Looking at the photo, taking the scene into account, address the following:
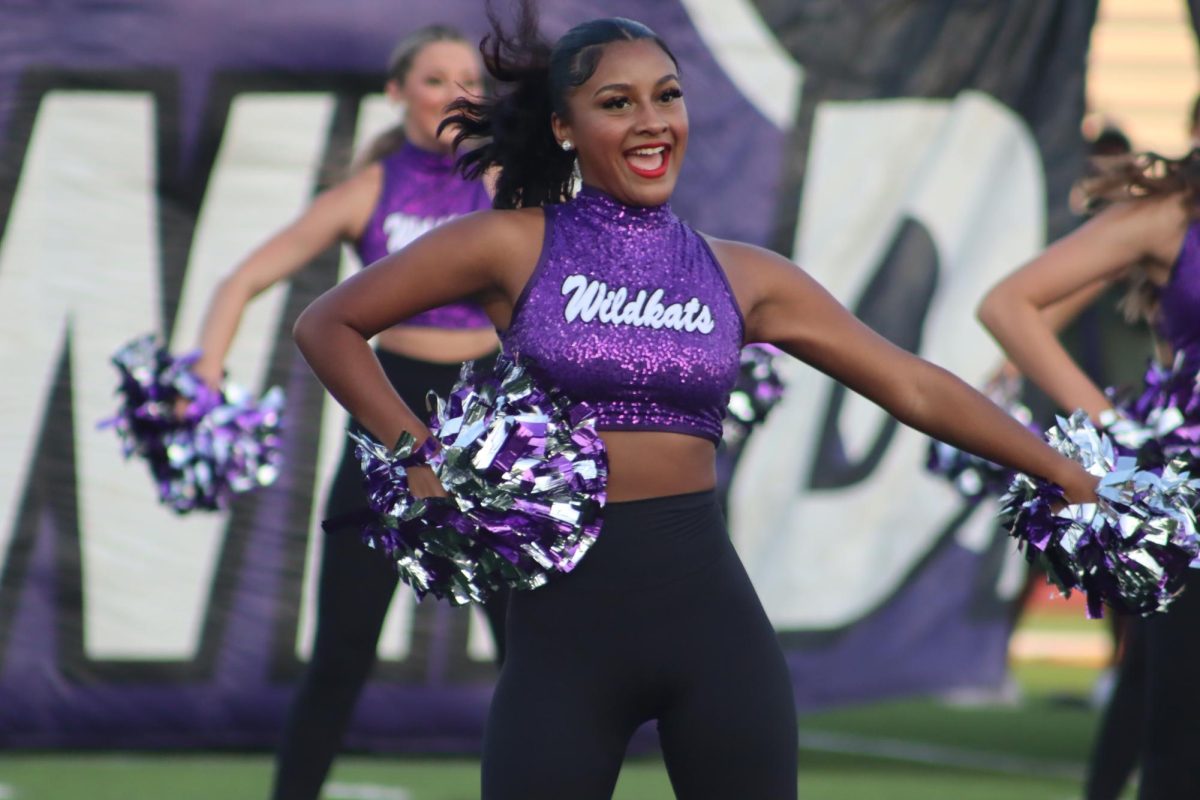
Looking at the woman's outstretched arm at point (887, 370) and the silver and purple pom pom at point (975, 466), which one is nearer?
the woman's outstretched arm at point (887, 370)

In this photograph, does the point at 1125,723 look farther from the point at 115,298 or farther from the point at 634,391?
the point at 115,298

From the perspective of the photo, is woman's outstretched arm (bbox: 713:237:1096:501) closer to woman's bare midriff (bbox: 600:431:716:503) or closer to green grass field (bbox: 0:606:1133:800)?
woman's bare midriff (bbox: 600:431:716:503)

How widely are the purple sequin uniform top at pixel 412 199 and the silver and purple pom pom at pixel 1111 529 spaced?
192cm

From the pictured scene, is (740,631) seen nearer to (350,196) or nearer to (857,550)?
(350,196)

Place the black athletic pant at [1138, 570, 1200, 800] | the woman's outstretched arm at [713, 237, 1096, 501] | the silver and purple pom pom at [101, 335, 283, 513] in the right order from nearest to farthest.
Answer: the woman's outstretched arm at [713, 237, 1096, 501] < the black athletic pant at [1138, 570, 1200, 800] < the silver and purple pom pom at [101, 335, 283, 513]

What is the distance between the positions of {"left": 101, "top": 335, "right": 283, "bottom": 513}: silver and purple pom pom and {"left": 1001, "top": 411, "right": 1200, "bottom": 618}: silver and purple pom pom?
2.33 m

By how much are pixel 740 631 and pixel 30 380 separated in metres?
4.17

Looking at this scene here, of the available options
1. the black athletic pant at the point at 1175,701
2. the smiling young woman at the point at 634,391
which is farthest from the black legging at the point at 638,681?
the black athletic pant at the point at 1175,701

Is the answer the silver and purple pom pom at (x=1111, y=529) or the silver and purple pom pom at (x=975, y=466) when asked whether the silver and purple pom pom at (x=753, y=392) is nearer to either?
the silver and purple pom pom at (x=975, y=466)

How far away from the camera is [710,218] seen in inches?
263

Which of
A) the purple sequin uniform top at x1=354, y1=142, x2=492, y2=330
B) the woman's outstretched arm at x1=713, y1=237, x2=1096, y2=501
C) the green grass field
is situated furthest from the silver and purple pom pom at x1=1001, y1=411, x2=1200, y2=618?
the green grass field

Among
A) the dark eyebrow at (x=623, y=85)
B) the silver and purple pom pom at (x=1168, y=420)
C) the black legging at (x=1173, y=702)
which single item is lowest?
the black legging at (x=1173, y=702)

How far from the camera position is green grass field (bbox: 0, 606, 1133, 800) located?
233 inches

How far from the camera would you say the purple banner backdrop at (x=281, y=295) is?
6.39m
